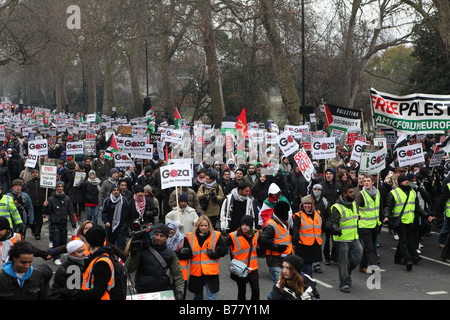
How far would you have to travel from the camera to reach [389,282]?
8.41 metres

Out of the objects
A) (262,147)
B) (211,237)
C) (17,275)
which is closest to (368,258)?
(211,237)

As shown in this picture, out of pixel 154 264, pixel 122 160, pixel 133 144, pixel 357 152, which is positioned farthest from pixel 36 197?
pixel 357 152

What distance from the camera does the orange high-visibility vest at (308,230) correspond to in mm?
7531

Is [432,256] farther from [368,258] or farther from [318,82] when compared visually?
[318,82]

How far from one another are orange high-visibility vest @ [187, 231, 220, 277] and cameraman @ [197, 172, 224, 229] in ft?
12.4

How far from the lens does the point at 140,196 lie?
9633mm

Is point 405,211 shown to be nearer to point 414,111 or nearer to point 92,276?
point 414,111

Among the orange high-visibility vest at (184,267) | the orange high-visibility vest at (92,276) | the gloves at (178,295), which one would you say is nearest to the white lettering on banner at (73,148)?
the orange high-visibility vest at (184,267)

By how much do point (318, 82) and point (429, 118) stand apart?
3274 cm

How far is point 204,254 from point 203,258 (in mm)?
45

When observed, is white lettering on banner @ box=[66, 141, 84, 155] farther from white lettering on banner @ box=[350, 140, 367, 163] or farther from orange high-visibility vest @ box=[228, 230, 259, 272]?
orange high-visibility vest @ box=[228, 230, 259, 272]

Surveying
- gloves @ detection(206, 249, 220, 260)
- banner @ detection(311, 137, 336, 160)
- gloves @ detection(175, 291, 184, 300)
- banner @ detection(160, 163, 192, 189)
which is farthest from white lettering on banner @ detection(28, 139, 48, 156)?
gloves @ detection(175, 291, 184, 300)

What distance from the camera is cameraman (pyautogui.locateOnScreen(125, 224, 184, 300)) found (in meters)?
5.46

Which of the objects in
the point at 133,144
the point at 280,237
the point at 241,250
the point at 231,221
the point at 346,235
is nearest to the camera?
the point at 241,250
